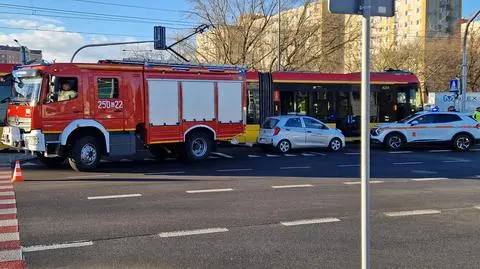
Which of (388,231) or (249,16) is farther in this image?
(249,16)

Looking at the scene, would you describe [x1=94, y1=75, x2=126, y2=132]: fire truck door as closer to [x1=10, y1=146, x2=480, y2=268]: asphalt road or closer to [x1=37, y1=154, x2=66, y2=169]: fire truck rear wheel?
[x1=10, y1=146, x2=480, y2=268]: asphalt road

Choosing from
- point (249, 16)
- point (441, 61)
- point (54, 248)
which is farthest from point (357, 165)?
point (441, 61)

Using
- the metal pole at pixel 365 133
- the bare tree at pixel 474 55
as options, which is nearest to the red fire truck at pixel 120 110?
the metal pole at pixel 365 133

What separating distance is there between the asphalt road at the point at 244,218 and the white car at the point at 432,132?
7.29 m

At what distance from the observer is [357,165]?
16.0 metres

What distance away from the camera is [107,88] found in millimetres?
15258

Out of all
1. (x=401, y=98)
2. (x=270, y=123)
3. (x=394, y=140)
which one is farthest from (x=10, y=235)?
(x=401, y=98)

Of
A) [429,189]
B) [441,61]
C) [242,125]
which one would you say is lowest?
[429,189]

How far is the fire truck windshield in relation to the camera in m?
14.3

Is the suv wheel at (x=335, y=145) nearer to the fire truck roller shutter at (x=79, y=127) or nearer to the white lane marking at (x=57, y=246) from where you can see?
the fire truck roller shutter at (x=79, y=127)

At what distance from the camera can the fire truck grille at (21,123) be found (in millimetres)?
14188

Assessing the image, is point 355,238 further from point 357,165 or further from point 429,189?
point 357,165

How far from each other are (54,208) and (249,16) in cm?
3040

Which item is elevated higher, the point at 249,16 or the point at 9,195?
the point at 249,16
